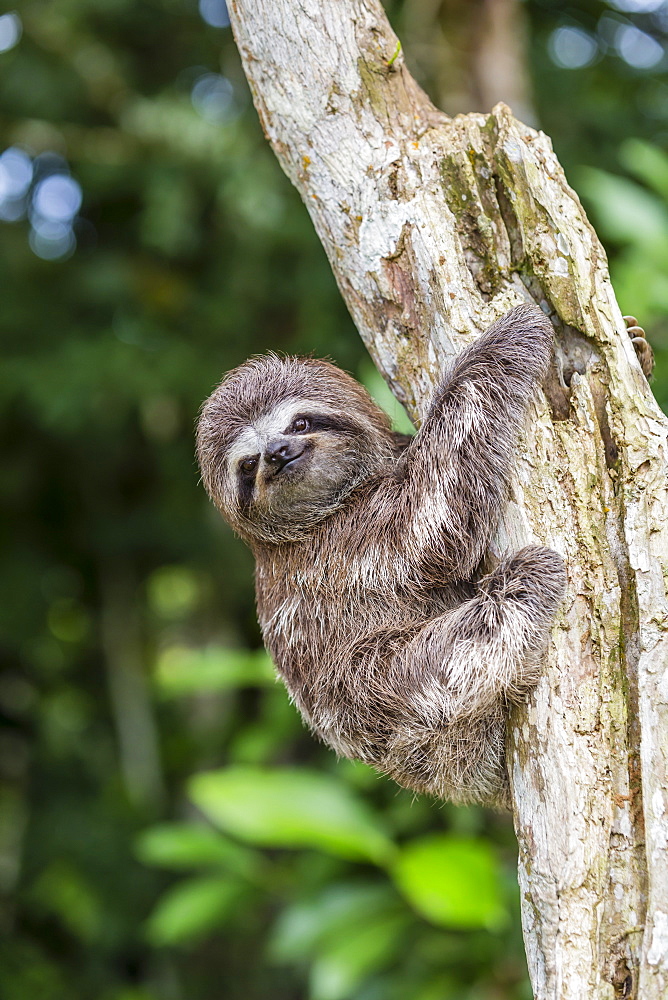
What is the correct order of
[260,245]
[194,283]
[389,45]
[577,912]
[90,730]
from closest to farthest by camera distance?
[577,912], [389,45], [260,245], [194,283], [90,730]

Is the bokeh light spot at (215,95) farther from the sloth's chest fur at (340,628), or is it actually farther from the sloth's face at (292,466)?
the sloth's chest fur at (340,628)

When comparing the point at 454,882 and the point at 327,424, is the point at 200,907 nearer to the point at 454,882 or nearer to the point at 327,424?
the point at 454,882

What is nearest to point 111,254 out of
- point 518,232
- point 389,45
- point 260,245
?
point 260,245

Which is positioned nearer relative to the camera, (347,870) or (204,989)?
(347,870)

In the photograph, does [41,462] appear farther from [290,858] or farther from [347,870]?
[347,870]

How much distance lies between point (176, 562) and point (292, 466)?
6389 millimetres

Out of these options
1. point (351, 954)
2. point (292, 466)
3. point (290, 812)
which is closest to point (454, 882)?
point (351, 954)

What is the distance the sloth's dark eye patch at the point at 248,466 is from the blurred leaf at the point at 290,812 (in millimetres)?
2482

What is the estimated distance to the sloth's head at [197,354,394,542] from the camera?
3430mm

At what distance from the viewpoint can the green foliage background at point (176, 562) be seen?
5.40 m

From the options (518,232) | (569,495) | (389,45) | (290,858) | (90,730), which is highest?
(389,45)

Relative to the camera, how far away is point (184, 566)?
9.52 meters

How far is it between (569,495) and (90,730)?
9099 mm

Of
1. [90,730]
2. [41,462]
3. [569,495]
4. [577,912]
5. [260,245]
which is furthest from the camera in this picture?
[90,730]
